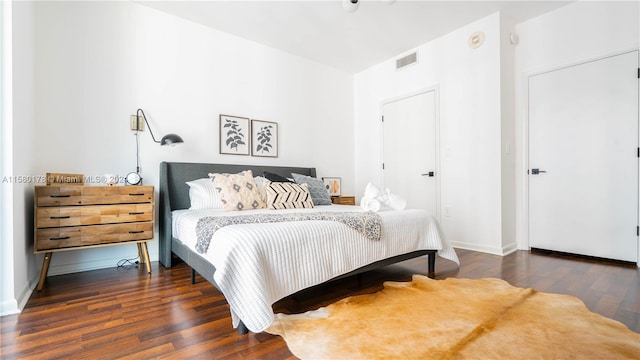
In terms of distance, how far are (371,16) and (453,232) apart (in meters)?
2.86

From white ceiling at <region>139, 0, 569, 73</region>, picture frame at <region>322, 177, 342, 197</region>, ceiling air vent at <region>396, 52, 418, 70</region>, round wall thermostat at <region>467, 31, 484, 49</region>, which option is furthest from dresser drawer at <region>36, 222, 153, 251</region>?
round wall thermostat at <region>467, 31, 484, 49</region>

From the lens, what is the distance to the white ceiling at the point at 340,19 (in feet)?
10.3

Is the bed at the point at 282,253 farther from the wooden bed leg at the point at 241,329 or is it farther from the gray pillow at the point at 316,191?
the gray pillow at the point at 316,191

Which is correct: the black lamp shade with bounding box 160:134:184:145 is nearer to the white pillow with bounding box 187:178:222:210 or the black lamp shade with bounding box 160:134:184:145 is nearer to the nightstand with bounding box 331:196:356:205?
the white pillow with bounding box 187:178:222:210

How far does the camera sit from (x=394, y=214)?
2361 mm

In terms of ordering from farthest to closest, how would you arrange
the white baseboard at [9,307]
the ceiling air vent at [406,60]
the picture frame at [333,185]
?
the picture frame at [333,185]
the ceiling air vent at [406,60]
the white baseboard at [9,307]

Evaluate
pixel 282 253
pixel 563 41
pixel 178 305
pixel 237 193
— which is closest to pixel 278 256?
pixel 282 253

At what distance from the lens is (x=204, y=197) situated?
2895 mm

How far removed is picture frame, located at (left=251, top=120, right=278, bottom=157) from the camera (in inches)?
152

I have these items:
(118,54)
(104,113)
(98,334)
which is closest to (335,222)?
(98,334)

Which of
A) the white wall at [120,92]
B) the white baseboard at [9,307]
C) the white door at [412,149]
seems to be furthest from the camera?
the white door at [412,149]

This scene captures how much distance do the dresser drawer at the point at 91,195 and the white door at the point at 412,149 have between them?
330 cm

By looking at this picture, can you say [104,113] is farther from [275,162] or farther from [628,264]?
[628,264]

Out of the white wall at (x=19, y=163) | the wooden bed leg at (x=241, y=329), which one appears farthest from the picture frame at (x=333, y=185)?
the white wall at (x=19, y=163)
